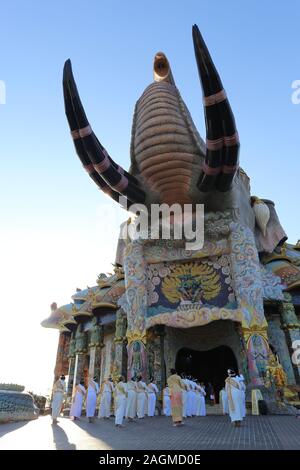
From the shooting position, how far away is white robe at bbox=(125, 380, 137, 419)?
11014mm

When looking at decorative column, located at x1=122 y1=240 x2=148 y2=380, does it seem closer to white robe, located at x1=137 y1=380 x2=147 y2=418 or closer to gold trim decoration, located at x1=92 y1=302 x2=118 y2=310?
white robe, located at x1=137 y1=380 x2=147 y2=418

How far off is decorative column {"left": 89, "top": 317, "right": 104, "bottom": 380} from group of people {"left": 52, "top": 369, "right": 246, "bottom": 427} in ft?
24.1

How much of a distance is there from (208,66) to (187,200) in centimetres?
540

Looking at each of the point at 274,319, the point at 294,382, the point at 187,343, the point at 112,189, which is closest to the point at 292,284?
the point at 274,319

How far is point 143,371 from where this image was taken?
13742 mm

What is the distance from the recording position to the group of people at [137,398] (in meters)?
8.71

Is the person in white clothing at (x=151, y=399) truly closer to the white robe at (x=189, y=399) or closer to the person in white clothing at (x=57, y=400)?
the white robe at (x=189, y=399)

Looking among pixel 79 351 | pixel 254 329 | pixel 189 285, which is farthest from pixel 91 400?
pixel 79 351

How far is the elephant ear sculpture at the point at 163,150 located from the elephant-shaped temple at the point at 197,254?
0.04 m

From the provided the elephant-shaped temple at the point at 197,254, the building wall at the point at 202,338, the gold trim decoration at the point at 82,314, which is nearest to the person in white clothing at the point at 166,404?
the elephant-shaped temple at the point at 197,254

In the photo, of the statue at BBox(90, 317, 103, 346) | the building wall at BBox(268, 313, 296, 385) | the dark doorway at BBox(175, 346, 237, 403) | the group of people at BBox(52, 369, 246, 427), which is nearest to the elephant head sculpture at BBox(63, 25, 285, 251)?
the building wall at BBox(268, 313, 296, 385)

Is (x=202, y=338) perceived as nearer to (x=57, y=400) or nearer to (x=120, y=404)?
(x=57, y=400)

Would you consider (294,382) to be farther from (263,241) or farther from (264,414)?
(263,241)

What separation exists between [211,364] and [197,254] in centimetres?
780
